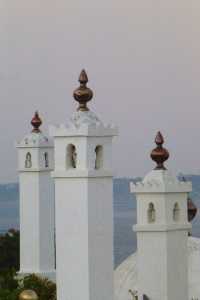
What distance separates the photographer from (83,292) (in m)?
27.1

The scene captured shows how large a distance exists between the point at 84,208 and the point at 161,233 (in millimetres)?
4478

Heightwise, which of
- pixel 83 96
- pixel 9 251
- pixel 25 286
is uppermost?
pixel 83 96

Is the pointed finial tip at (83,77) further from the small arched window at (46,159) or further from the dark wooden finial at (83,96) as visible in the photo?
the small arched window at (46,159)

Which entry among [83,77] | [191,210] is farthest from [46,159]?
[83,77]

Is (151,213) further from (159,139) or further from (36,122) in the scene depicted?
(36,122)

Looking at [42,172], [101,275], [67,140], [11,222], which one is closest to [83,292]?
[101,275]

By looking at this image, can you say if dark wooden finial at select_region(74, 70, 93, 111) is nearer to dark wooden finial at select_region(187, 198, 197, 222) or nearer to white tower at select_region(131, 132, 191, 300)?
white tower at select_region(131, 132, 191, 300)

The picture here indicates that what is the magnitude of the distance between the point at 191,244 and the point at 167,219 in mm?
3031

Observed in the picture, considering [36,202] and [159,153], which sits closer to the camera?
[159,153]

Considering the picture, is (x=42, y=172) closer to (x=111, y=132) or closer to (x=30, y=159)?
(x=30, y=159)

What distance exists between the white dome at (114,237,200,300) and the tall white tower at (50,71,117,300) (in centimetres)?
649

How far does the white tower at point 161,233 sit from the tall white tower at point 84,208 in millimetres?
3861

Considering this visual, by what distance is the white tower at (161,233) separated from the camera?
102ft

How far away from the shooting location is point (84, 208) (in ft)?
88.5
